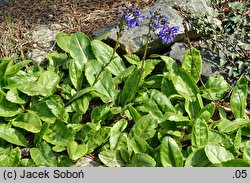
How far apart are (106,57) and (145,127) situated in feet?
3.00

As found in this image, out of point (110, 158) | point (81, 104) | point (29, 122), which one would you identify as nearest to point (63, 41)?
point (81, 104)

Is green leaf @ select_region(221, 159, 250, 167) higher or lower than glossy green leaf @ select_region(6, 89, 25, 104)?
lower

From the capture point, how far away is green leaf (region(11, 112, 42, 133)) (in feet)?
13.4

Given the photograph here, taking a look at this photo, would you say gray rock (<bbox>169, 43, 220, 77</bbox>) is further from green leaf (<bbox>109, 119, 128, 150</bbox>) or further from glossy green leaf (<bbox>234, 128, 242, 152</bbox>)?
green leaf (<bbox>109, 119, 128, 150</bbox>)

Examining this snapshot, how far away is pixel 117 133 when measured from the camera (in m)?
3.99

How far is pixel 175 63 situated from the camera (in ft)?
14.5

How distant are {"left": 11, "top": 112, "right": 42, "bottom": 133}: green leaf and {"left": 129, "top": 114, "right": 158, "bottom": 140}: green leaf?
0.74 metres

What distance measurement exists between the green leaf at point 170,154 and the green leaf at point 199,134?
0.18 meters

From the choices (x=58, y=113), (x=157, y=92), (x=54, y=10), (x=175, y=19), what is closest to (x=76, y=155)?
(x=58, y=113)

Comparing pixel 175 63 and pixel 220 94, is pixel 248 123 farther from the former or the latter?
pixel 175 63

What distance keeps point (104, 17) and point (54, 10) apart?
526mm

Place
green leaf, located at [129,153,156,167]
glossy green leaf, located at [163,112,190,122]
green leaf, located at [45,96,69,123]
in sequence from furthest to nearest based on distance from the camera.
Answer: green leaf, located at [45,96,69,123]
glossy green leaf, located at [163,112,190,122]
green leaf, located at [129,153,156,167]

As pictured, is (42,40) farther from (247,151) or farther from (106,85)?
(247,151)

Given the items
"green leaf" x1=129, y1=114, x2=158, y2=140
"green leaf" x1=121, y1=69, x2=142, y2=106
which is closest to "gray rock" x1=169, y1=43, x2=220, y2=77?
"green leaf" x1=121, y1=69, x2=142, y2=106
